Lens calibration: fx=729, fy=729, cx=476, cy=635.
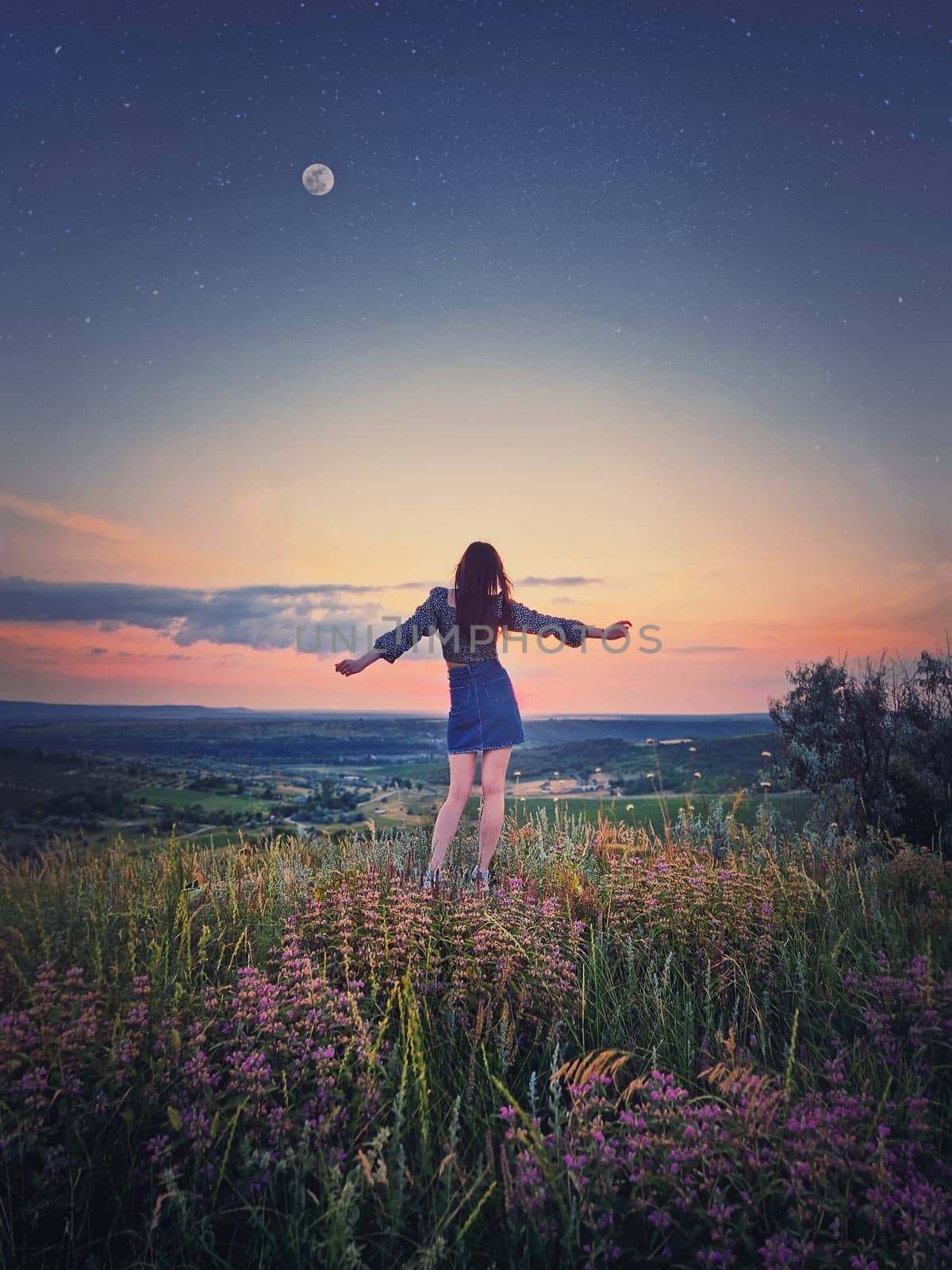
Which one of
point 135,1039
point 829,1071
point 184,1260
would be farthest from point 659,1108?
point 135,1039

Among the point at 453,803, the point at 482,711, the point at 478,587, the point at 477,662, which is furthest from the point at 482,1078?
the point at 478,587

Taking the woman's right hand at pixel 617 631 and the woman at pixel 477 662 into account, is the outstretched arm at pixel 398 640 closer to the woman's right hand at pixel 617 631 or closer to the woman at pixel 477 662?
the woman at pixel 477 662

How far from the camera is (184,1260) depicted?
7.69 ft

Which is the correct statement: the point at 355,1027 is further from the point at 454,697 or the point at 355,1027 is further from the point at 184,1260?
the point at 454,697

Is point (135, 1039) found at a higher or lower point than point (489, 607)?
lower

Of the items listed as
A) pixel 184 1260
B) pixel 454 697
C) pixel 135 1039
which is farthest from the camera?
pixel 454 697

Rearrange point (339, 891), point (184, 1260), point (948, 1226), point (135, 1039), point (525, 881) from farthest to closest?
1. point (525, 881)
2. point (339, 891)
3. point (135, 1039)
4. point (184, 1260)
5. point (948, 1226)

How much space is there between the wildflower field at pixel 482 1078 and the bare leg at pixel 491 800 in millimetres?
1309

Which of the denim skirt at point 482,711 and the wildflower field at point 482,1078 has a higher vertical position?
the denim skirt at point 482,711

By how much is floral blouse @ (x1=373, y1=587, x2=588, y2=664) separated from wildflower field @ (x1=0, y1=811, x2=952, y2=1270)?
217 centimetres

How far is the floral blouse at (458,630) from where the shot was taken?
655 cm

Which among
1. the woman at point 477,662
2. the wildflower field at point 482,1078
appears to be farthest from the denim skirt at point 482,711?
the wildflower field at point 482,1078

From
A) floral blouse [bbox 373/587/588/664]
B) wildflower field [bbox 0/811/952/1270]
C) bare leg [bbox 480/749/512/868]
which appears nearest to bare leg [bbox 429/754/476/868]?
bare leg [bbox 480/749/512/868]

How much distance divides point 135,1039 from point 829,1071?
2874 millimetres
